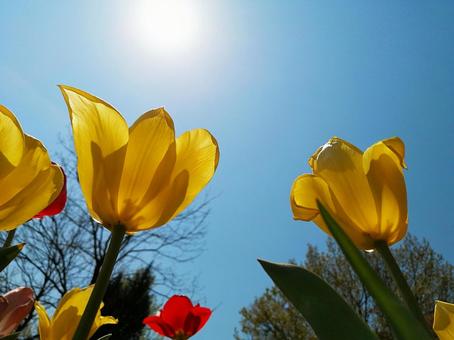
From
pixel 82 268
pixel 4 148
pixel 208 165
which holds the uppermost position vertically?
pixel 82 268

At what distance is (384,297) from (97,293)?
260 millimetres

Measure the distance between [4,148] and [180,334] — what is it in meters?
1.70

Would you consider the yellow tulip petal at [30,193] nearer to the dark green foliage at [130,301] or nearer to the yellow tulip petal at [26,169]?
the yellow tulip petal at [26,169]

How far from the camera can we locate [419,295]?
14.1 metres

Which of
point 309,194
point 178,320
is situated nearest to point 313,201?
point 309,194

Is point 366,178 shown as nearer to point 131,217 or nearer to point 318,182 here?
point 318,182

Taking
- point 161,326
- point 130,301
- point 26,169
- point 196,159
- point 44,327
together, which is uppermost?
point 130,301

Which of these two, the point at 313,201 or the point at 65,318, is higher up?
the point at 313,201

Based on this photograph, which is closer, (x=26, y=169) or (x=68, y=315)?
(x=26, y=169)

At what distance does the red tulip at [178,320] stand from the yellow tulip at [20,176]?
1.61 m

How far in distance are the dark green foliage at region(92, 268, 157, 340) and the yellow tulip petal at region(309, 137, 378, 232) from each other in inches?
480

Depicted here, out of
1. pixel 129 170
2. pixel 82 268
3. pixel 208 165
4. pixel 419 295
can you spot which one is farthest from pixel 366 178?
pixel 419 295

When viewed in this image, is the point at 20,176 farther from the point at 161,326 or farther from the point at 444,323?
the point at 161,326

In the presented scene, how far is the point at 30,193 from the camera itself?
0.47 m
